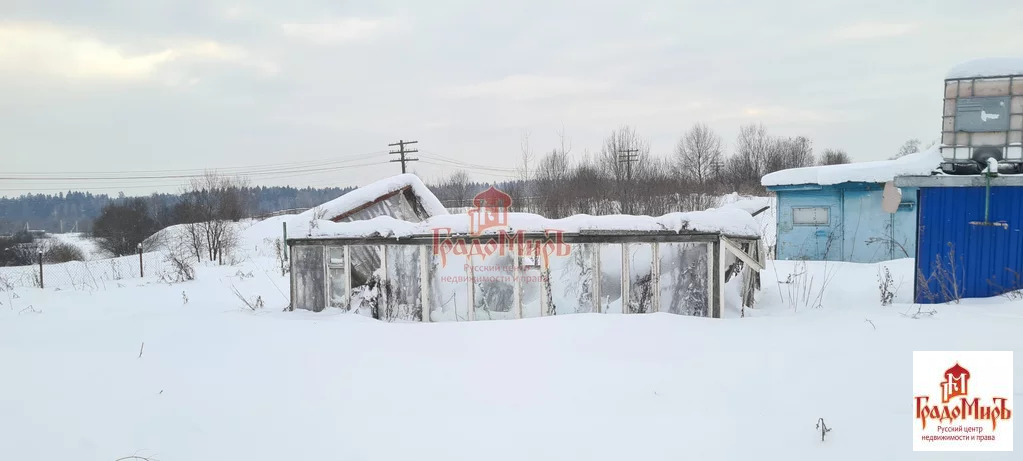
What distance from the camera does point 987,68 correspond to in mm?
7371

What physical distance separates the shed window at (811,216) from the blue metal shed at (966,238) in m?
6.51

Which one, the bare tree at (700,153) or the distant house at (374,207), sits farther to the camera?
the bare tree at (700,153)

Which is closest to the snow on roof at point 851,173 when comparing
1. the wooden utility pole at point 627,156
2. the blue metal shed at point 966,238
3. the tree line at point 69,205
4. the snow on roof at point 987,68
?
the snow on roof at point 987,68

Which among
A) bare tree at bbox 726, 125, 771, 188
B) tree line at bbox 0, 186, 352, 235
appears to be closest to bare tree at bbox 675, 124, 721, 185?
bare tree at bbox 726, 125, 771, 188

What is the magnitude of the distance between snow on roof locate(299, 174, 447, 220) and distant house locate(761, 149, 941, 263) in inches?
363

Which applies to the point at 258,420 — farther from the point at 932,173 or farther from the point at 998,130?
the point at 998,130

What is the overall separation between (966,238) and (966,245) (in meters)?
0.09

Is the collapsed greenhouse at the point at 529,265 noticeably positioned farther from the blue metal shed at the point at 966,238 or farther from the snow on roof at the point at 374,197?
the blue metal shed at the point at 966,238

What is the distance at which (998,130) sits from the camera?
23.9 feet

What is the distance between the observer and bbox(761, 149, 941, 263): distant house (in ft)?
41.0

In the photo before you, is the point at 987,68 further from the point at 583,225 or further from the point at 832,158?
the point at 832,158

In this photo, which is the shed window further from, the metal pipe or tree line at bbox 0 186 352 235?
tree line at bbox 0 186 352 235

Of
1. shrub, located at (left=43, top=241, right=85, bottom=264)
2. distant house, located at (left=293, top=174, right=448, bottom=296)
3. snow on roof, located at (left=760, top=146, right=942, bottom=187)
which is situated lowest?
shrub, located at (left=43, top=241, right=85, bottom=264)

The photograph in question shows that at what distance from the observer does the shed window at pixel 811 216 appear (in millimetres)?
13328
